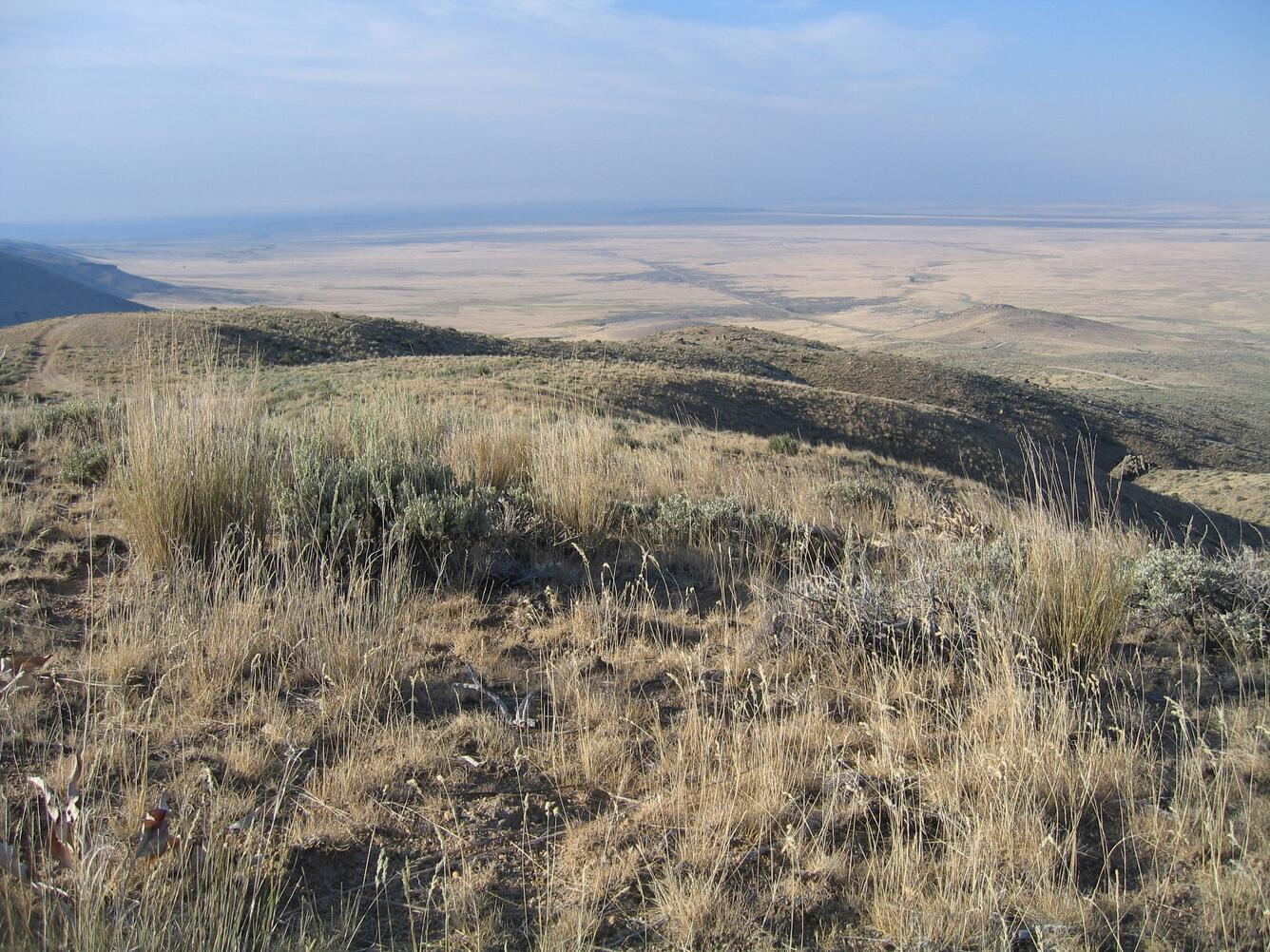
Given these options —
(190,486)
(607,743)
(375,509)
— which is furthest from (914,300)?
(607,743)

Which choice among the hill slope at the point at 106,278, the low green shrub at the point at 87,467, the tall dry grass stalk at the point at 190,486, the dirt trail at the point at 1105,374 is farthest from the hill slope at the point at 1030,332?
the hill slope at the point at 106,278

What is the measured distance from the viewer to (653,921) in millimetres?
2250

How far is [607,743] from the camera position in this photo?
9.78 feet

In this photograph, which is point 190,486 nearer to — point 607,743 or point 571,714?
point 571,714

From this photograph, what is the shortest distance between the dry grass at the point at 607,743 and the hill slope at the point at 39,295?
93719mm

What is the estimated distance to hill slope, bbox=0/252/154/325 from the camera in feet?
278

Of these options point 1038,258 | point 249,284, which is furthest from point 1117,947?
point 1038,258

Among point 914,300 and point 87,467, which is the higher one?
point 914,300

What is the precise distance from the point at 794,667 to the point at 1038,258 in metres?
202

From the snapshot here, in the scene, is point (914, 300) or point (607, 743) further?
point (914, 300)

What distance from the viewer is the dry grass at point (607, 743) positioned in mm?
2240

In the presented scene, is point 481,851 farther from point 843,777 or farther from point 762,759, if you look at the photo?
point 843,777

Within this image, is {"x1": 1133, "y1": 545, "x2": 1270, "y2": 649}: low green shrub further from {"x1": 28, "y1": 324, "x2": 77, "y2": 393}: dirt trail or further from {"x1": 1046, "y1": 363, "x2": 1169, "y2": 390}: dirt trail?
{"x1": 1046, "y1": 363, "x2": 1169, "y2": 390}: dirt trail

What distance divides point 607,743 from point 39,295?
11098 cm
